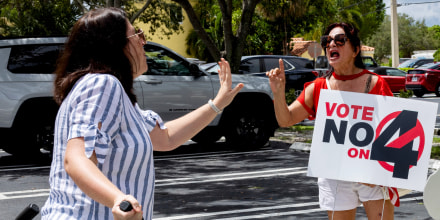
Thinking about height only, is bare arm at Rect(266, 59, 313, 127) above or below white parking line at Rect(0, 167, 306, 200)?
above

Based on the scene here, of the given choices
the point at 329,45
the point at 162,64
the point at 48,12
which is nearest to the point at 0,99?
the point at 162,64

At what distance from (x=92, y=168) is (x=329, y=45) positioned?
86.9 inches

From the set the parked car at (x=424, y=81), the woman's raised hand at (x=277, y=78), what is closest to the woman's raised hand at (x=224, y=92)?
the woman's raised hand at (x=277, y=78)

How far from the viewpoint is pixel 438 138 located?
1273 cm

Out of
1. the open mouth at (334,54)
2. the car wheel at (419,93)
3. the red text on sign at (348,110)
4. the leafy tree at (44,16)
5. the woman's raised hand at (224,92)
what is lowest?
the car wheel at (419,93)

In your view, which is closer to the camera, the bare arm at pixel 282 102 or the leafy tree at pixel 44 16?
the bare arm at pixel 282 102

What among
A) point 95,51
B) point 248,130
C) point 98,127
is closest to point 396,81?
point 248,130

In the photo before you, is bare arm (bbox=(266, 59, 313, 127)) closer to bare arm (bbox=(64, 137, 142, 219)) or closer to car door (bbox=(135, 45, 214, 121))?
bare arm (bbox=(64, 137, 142, 219))

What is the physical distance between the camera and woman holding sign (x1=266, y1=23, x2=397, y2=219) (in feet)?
12.5

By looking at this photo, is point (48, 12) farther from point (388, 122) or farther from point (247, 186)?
point (388, 122)

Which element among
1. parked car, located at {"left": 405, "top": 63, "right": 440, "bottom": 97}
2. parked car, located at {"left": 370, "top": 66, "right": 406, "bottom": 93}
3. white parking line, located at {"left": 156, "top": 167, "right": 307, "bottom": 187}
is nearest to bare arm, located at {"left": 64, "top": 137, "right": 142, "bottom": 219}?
white parking line, located at {"left": 156, "top": 167, "right": 307, "bottom": 187}

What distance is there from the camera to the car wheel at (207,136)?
12.1m

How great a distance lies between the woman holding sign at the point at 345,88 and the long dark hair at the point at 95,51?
63.6 inches

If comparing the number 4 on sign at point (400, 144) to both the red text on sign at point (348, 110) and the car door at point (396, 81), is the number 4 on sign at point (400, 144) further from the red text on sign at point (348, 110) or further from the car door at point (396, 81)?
the car door at point (396, 81)
